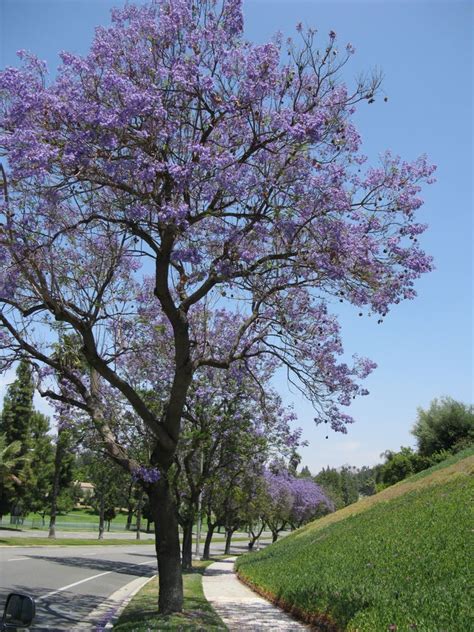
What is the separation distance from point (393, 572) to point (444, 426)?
34490mm

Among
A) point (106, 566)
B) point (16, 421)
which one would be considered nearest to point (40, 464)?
point (16, 421)

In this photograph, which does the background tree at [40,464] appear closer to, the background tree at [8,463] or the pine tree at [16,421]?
the pine tree at [16,421]

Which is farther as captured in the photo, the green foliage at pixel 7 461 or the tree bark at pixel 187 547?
the green foliage at pixel 7 461

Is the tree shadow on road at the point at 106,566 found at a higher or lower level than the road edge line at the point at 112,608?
higher

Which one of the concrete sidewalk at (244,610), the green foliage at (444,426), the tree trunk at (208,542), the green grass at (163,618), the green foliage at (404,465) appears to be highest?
the green foliage at (444,426)

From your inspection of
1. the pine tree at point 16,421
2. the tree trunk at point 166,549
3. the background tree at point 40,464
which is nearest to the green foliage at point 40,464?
the background tree at point 40,464

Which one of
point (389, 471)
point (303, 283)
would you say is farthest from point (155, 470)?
point (389, 471)

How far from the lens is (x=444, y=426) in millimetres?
42812

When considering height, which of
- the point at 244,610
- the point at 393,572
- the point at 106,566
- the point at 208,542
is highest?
the point at 208,542

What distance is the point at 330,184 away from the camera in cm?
958

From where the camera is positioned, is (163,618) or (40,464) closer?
(163,618)

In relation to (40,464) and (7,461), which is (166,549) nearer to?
(7,461)

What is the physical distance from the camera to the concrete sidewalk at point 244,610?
11008 millimetres

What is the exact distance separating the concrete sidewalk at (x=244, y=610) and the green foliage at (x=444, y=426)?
87.9 feet
